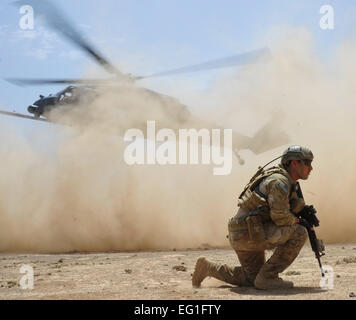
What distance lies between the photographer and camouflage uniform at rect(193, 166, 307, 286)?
5039mm

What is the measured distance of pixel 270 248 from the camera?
5.26 m

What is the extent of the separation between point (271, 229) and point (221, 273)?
0.74 meters

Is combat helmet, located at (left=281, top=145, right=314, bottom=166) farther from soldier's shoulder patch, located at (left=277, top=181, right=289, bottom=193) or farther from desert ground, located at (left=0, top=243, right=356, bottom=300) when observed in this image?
desert ground, located at (left=0, top=243, right=356, bottom=300)

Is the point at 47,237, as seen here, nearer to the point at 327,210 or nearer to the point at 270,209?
the point at 327,210

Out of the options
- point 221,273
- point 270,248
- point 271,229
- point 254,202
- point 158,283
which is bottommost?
point 158,283

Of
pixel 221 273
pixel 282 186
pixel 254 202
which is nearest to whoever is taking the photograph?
pixel 282 186

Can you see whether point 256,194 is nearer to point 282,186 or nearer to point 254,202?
point 254,202

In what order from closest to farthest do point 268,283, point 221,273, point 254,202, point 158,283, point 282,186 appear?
point 282,186, point 268,283, point 254,202, point 221,273, point 158,283

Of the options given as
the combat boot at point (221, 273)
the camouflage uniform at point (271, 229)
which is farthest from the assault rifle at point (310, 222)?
the combat boot at point (221, 273)

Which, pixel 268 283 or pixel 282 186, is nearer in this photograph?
pixel 282 186

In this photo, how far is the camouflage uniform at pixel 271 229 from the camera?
16.5 feet

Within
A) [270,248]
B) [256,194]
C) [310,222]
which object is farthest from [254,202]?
[310,222]
